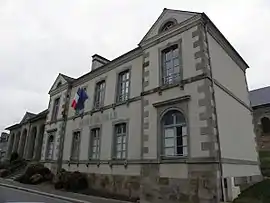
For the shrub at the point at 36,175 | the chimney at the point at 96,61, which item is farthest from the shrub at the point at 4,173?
the chimney at the point at 96,61

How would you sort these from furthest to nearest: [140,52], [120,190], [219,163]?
1. [140,52]
2. [120,190]
3. [219,163]

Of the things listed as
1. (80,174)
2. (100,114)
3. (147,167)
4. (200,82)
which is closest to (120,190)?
(147,167)

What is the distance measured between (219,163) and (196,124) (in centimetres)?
154

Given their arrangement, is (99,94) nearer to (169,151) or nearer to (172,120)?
(172,120)

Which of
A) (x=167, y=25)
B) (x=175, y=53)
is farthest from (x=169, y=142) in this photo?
(x=167, y=25)

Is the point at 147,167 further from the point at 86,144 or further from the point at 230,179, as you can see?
the point at 86,144

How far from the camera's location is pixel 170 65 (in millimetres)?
10859

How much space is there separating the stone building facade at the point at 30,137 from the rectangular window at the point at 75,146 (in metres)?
8.51

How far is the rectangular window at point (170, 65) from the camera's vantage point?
10.5 meters

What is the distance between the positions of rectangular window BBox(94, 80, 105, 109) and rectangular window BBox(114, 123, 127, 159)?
2.40 meters

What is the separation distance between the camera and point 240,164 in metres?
10.2

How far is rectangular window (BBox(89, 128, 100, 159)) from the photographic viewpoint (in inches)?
539

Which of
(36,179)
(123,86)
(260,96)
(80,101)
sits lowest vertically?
(36,179)

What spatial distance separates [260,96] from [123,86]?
1993 centimetres
